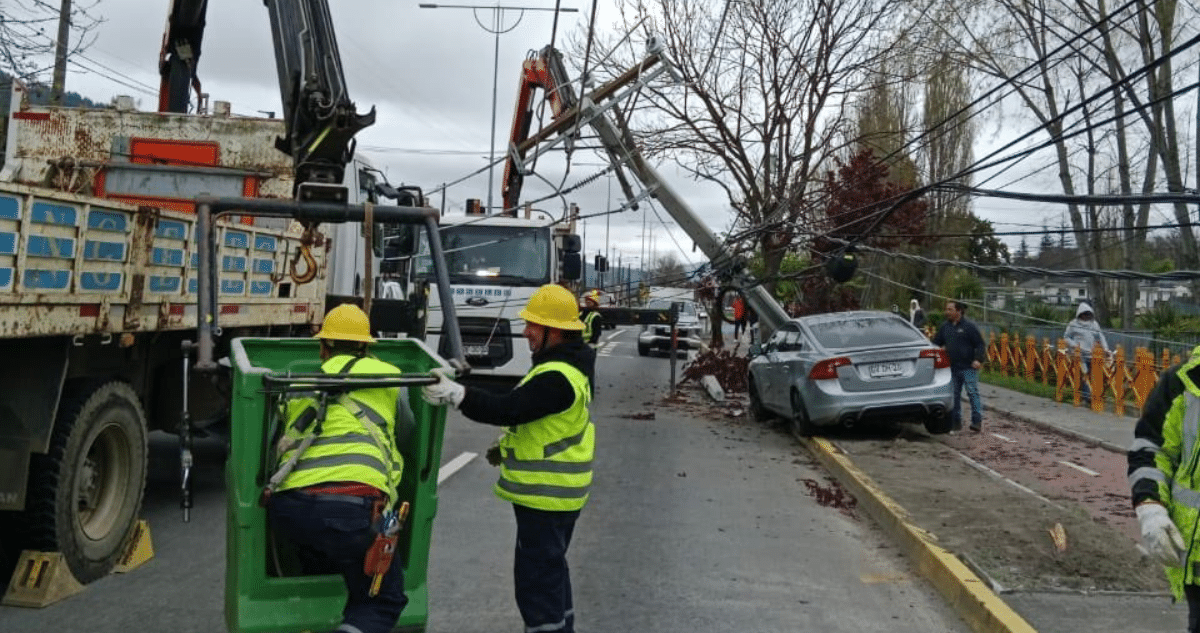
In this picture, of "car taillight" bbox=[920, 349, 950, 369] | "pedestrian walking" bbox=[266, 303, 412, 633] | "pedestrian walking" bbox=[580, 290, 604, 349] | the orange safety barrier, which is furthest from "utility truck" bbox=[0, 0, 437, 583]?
the orange safety barrier

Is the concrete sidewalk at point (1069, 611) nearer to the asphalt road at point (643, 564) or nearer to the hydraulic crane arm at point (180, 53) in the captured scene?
the asphalt road at point (643, 564)

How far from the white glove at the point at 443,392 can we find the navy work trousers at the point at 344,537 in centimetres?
48

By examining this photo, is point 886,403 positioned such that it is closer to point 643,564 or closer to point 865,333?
point 865,333

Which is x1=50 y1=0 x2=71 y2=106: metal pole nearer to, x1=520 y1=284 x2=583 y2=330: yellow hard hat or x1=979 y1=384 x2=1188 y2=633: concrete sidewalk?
x1=520 y1=284 x2=583 y2=330: yellow hard hat

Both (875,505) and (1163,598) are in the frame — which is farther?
(875,505)

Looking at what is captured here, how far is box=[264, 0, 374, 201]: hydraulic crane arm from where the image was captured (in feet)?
24.3

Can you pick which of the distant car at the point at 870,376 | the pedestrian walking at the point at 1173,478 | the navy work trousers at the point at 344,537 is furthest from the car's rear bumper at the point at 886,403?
the navy work trousers at the point at 344,537

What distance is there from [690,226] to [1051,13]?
12.3 m

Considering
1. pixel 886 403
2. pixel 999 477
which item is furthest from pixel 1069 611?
pixel 886 403

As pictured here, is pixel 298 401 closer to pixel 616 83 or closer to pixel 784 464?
pixel 784 464

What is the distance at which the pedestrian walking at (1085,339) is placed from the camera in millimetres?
17866

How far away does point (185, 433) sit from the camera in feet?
16.9

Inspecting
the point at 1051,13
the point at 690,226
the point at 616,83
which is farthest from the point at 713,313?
the point at 1051,13

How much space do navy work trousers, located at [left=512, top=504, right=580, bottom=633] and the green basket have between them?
421 mm
